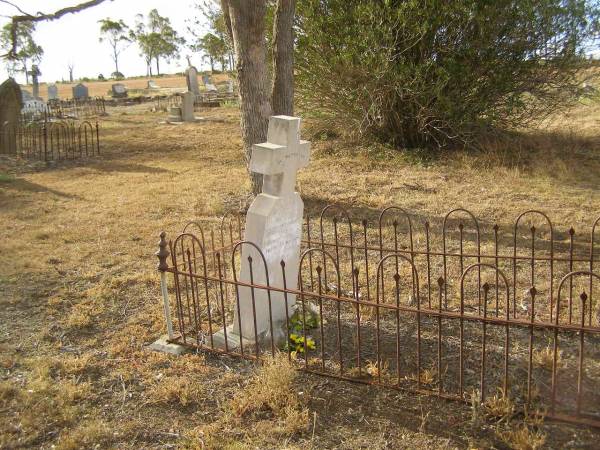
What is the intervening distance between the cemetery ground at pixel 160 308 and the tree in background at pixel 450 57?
813mm

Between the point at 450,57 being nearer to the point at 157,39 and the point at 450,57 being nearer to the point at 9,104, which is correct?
the point at 9,104

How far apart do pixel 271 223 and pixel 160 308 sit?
153 cm

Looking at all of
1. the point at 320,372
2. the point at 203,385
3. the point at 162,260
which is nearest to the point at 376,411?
the point at 320,372

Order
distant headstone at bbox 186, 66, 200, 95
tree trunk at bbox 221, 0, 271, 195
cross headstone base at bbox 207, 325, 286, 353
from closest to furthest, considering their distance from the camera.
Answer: cross headstone base at bbox 207, 325, 286, 353
tree trunk at bbox 221, 0, 271, 195
distant headstone at bbox 186, 66, 200, 95

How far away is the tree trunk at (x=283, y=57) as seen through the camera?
310 inches

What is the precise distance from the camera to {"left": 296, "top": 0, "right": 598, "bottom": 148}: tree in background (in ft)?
34.3

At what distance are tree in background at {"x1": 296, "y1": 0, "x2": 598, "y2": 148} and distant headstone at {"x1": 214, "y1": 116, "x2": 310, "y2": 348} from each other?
695 centimetres

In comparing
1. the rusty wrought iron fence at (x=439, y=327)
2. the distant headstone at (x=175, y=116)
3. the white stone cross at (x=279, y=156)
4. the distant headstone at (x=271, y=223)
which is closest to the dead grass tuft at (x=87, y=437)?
the rusty wrought iron fence at (x=439, y=327)

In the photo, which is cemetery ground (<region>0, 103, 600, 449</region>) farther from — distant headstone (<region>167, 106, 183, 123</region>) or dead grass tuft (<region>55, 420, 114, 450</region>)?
distant headstone (<region>167, 106, 183, 123</region>)

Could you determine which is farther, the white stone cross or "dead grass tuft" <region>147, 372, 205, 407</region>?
the white stone cross

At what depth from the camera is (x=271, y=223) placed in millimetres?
4184

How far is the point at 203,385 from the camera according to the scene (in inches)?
150

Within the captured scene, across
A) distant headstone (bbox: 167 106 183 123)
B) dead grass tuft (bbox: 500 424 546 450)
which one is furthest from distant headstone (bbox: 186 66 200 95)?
dead grass tuft (bbox: 500 424 546 450)

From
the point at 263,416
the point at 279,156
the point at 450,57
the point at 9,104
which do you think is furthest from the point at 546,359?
the point at 9,104
